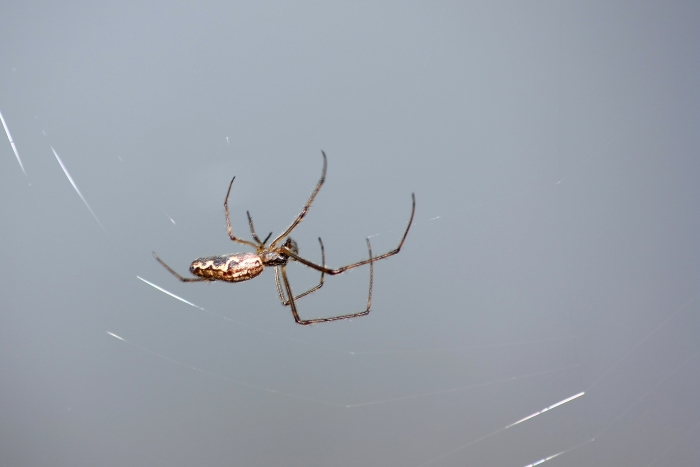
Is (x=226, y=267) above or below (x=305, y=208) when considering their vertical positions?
below

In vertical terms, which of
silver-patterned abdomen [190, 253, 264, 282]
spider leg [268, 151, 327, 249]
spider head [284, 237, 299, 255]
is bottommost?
silver-patterned abdomen [190, 253, 264, 282]

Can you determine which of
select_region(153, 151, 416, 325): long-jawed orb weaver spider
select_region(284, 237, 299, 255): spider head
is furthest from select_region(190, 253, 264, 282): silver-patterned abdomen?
select_region(284, 237, 299, 255): spider head

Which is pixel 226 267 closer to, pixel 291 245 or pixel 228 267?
pixel 228 267

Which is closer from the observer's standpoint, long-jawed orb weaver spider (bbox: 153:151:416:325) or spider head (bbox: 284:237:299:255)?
long-jawed orb weaver spider (bbox: 153:151:416:325)

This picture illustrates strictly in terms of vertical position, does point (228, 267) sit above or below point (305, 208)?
below

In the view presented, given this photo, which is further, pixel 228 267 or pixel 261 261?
pixel 261 261

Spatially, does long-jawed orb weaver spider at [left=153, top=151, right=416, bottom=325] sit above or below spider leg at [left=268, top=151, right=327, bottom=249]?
below

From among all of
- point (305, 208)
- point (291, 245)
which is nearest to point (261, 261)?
point (291, 245)

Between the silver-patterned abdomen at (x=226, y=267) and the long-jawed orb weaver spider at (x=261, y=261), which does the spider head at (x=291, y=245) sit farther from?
the silver-patterned abdomen at (x=226, y=267)

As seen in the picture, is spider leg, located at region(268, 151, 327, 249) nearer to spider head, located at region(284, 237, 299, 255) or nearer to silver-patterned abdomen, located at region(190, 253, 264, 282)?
spider head, located at region(284, 237, 299, 255)

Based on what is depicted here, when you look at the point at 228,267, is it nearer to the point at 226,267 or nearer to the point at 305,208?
the point at 226,267

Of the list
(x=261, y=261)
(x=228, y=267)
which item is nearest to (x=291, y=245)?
(x=261, y=261)
